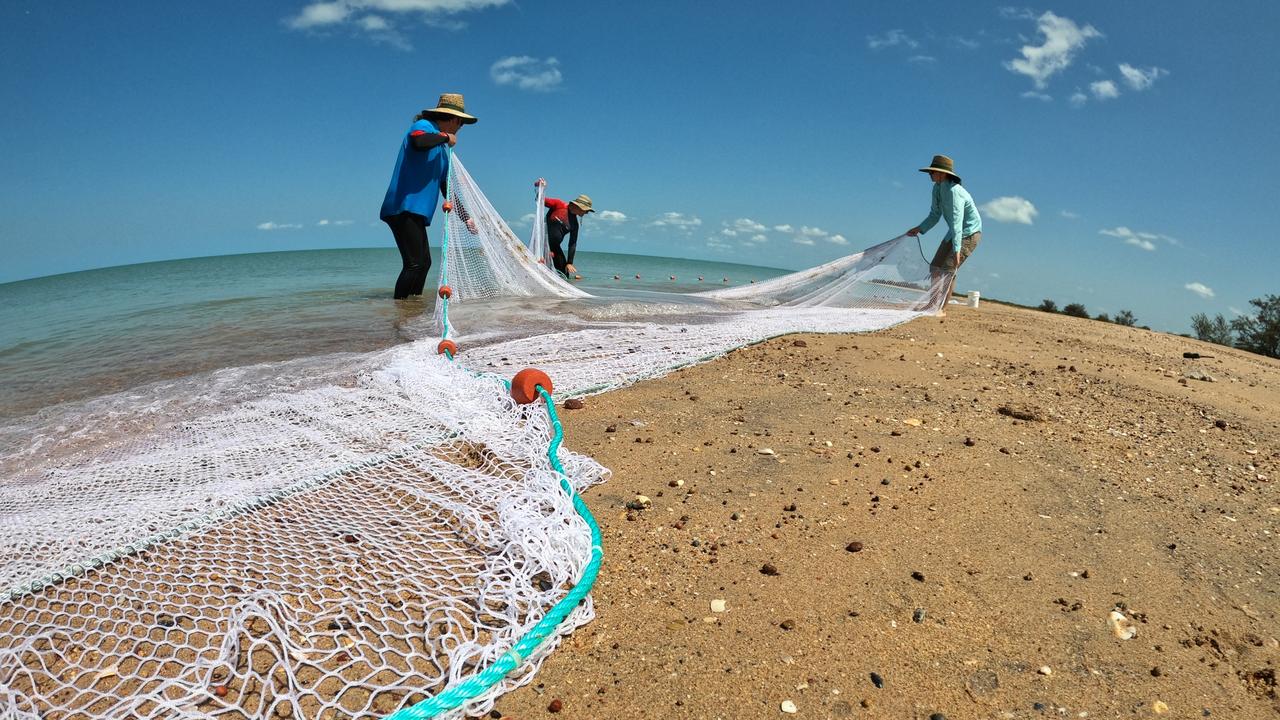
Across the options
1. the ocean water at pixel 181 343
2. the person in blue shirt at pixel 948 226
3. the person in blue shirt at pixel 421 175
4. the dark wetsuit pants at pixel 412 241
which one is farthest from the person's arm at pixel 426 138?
the person in blue shirt at pixel 948 226

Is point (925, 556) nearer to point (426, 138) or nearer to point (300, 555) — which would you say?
point (300, 555)

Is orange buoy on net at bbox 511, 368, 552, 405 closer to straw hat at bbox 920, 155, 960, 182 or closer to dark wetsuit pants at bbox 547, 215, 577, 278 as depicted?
straw hat at bbox 920, 155, 960, 182

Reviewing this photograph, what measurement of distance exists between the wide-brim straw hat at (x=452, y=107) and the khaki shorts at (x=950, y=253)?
567 cm

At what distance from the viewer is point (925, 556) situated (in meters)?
1.93

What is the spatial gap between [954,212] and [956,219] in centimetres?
9

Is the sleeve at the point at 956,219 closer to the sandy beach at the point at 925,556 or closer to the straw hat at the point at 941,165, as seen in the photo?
the straw hat at the point at 941,165

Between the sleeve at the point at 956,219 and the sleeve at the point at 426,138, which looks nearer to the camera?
the sleeve at the point at 426,138

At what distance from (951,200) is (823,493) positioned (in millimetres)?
6070

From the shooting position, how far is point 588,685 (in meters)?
1.47

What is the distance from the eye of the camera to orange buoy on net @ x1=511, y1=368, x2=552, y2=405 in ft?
10.3

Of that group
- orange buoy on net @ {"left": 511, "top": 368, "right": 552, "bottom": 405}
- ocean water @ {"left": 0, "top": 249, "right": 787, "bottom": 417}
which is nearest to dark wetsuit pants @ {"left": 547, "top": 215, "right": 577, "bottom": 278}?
ocean water @ {"left": 0, "top": 249, "right": 787, "bottom": 417}

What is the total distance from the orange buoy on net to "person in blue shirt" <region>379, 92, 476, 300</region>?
13.7 feet

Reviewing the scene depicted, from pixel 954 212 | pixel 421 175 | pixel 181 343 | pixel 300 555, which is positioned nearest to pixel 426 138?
pixel 421 175

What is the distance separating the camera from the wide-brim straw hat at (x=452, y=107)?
6.45m
